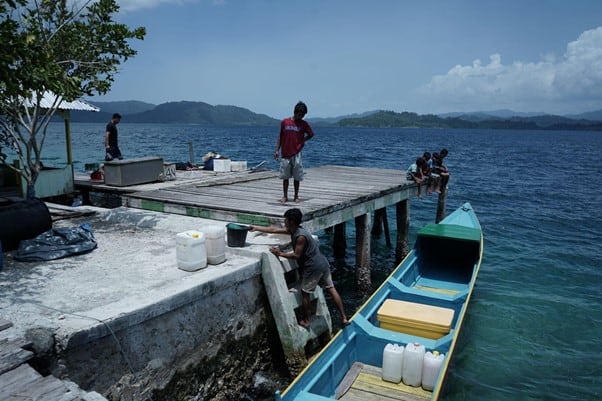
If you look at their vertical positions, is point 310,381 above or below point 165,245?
below

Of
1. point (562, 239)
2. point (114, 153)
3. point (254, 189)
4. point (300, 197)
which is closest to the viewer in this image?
point (300, 197)

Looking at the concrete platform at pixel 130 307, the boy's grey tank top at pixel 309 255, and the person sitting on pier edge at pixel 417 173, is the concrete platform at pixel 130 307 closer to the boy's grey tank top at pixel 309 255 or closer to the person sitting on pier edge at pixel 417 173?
the boy's grey tank top at pixel 309 255

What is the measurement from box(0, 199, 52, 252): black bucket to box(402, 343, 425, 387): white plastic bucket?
5.95m

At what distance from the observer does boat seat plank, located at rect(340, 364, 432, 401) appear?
6.57 metres

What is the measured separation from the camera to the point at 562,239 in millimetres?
18984

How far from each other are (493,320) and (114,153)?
37.7 feet

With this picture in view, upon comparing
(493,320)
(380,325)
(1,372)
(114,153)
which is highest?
(114,153)

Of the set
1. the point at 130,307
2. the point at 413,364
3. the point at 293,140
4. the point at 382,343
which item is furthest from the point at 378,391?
the point at 293,140

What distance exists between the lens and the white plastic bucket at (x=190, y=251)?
255 inches

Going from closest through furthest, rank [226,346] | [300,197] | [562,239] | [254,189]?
[226,346], [300,197], [254,189], [562,239]

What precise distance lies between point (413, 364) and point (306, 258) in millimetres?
2209

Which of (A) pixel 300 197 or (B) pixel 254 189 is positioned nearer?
(A) pixel 300 197

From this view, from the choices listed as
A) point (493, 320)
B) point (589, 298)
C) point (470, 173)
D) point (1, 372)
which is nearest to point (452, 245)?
point (493, 320)

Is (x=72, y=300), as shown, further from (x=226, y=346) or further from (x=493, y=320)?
(x=493, y=320)
